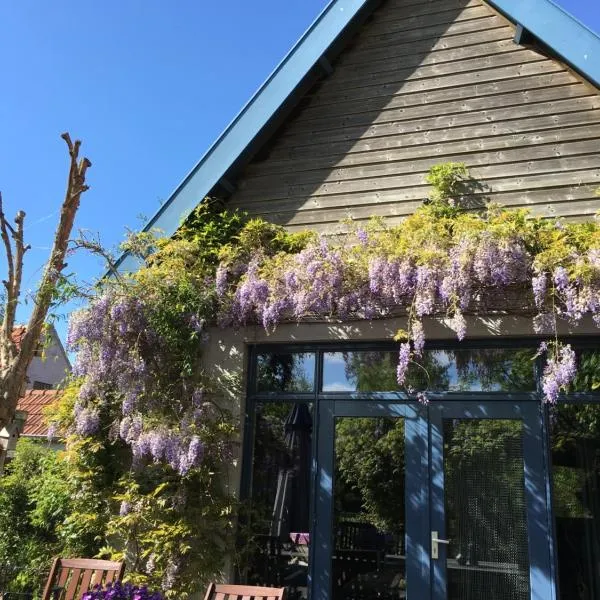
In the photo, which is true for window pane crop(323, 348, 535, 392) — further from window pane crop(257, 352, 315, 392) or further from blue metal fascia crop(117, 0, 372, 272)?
blue metal fascia crop(117, 0, 372, 272)

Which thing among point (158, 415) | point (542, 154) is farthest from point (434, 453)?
point (542, 154)

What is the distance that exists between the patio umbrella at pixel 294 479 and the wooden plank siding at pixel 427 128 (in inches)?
76.3

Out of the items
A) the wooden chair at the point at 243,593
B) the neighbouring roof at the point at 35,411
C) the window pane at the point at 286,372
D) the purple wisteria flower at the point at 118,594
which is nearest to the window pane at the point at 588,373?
the window pane at the point at 286,372

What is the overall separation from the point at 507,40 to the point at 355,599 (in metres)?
5.47

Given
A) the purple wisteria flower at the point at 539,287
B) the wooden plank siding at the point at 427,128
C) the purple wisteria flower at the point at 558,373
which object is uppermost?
the wooden plank siding at the point at 427,128

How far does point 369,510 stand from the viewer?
5484mm

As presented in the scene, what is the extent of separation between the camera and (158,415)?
228 inches

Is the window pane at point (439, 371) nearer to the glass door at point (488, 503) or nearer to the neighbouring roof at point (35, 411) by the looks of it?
the glass door at point (488, 503)

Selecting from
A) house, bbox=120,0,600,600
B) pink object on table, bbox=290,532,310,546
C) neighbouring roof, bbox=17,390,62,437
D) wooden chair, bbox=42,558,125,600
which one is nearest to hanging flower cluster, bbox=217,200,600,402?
house, bbox=120,0,600,600

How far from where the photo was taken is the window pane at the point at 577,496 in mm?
4867

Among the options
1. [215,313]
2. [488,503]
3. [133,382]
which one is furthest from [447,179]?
[133,382]

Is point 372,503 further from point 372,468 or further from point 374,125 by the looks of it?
point 374,125

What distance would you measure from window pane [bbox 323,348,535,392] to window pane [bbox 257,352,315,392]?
172 mm

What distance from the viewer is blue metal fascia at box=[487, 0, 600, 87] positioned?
5.32 meters
